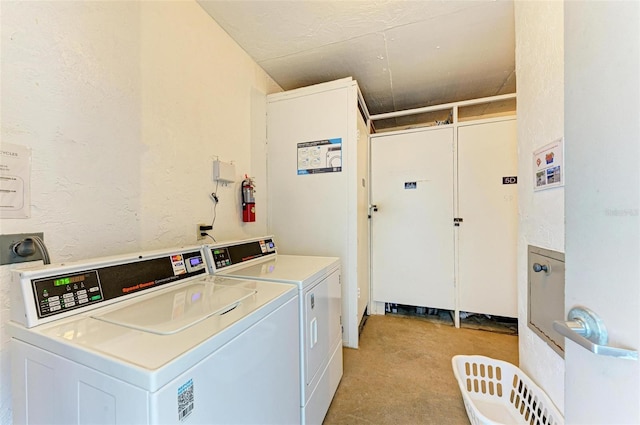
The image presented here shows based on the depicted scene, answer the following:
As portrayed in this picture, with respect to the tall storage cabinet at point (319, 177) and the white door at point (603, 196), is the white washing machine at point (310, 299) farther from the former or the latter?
the white door at point (603, 196)

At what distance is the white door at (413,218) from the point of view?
8.62 ft

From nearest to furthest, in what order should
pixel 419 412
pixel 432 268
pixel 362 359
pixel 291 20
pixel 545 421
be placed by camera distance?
1. pixel 545 421
2. pixel 419 412
3. pixel 291 20
4. pixel 362 359
5. pixel 432 268

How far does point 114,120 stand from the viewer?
3.84 ft

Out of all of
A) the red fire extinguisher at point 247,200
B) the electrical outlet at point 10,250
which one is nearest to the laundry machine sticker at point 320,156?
the red fire extinguisher at point 247,200

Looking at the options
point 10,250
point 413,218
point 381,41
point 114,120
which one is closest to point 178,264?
point 10,250

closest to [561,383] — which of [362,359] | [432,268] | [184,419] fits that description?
[362,359]

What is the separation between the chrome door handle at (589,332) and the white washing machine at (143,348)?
0.76 m

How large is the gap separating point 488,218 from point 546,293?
148 centimetres

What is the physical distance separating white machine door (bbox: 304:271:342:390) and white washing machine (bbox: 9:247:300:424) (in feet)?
0.52

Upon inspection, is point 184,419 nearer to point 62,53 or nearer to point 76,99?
point 76,99

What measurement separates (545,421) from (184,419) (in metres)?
1.52

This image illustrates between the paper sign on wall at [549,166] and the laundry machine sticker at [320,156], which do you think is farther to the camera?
the laundry machine sticker at [320,156]

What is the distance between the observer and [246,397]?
2.46 feet

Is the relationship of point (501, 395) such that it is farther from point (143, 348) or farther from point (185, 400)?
point (143, 348)
